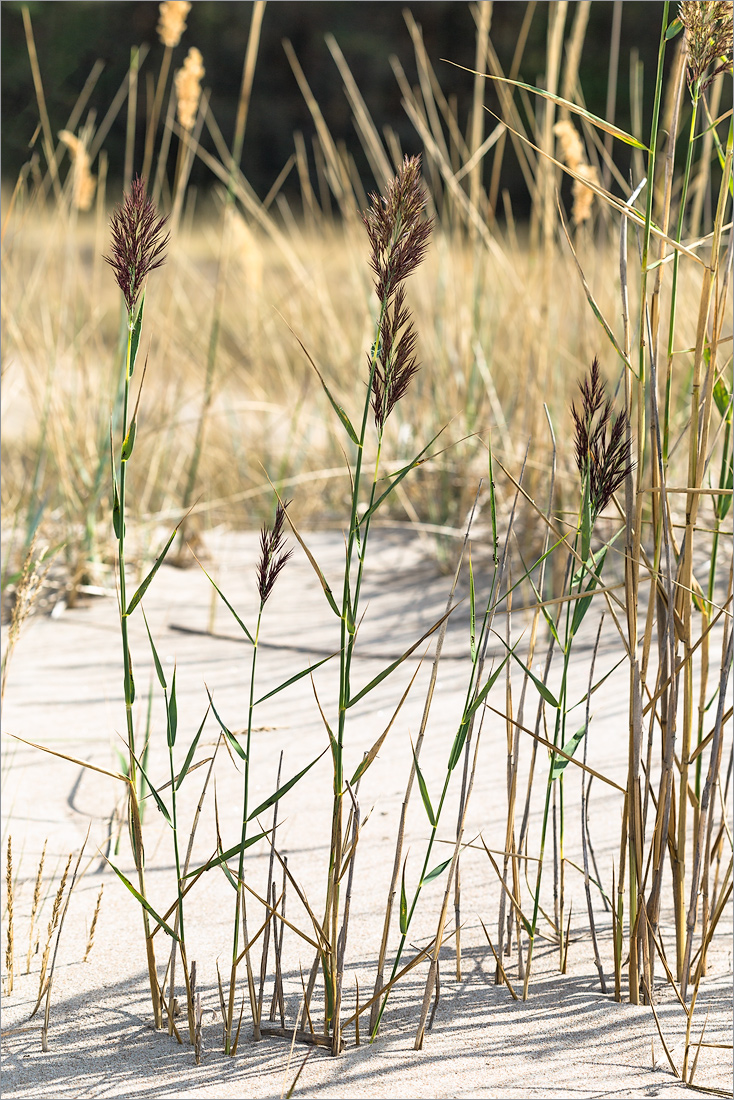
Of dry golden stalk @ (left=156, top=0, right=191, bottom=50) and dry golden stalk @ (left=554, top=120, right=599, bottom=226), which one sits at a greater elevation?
dry golden stalk @ (left=156, top=0, right=191, bottom=50)

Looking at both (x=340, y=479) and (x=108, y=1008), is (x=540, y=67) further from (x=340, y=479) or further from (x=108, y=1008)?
(x=108, y=1008)

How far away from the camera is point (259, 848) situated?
1.02 metres

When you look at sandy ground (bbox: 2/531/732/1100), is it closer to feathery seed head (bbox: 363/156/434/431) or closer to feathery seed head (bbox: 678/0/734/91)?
feathery seed head (bbox: 363/156/434/431)

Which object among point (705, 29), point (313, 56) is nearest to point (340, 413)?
point (705, 29)

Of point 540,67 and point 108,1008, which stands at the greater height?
point 540,67

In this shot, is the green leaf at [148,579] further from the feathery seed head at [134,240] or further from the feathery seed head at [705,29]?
the feathery seed head at [705,29]

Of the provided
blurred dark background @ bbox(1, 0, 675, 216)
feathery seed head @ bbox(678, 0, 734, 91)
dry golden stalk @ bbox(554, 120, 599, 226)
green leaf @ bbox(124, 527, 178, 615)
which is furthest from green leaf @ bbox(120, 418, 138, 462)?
blurred dark background @ bbox(1, 0, 675, 216)

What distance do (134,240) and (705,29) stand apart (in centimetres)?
35

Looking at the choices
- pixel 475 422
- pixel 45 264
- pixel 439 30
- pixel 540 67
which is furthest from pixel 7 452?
pixel 439 30

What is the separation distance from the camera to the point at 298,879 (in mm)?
946

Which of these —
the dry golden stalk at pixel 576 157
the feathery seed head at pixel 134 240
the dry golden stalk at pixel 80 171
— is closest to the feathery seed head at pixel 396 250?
the feathery seed head at pixel 134 240

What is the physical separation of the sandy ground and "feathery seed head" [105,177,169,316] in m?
0.29

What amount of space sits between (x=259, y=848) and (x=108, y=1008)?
0.28 metres

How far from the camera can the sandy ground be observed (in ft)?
2.23
